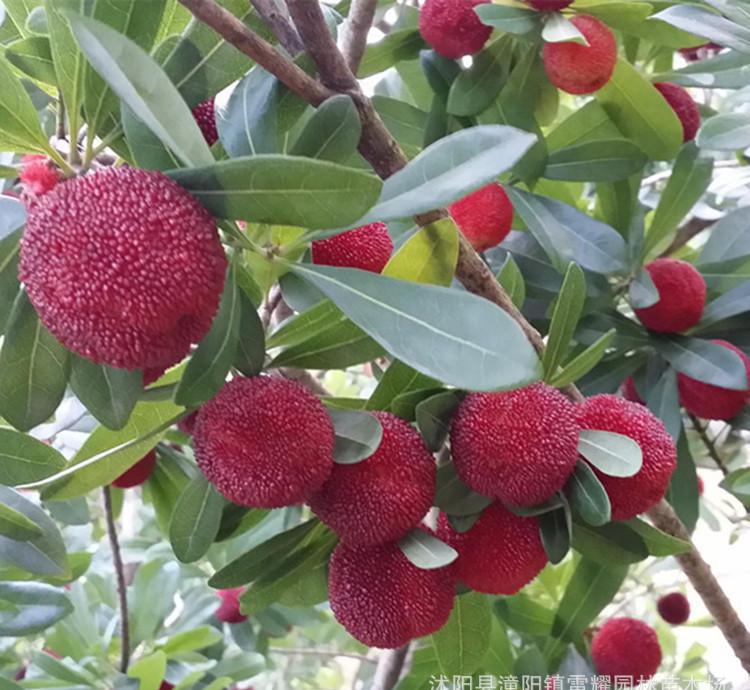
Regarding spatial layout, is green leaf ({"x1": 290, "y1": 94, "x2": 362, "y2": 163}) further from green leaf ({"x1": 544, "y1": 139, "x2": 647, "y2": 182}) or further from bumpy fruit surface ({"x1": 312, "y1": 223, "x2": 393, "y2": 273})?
green leaf ({"x1": 544, "y1": 139, "x2": 647, "y2": 182})

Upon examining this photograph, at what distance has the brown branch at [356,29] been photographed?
2.43ft

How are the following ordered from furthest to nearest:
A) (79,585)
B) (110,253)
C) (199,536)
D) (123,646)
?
(79,585)
(123,646)
(199,536)
(110,253)

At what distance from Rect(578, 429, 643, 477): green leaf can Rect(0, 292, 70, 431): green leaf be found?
1.13 ft

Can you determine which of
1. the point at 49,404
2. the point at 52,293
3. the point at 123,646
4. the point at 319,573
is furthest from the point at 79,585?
the point at 52,293

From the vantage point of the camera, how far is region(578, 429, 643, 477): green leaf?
0.60 m

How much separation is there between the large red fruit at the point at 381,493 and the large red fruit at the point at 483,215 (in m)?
0.37

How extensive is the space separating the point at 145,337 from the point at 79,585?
104 centimetres

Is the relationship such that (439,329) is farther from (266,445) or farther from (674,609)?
(674,609)

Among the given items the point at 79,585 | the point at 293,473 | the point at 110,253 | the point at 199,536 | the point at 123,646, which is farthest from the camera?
the point at 79,585

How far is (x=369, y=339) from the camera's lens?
0.65 meters

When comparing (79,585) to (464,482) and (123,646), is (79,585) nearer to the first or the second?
(123,646)

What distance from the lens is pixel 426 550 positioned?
0.60 meters

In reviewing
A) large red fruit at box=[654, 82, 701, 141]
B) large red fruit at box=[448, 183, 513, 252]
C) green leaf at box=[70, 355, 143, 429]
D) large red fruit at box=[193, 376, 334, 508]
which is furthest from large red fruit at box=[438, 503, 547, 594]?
large red fruit at box=[654, 82, 701, 141]

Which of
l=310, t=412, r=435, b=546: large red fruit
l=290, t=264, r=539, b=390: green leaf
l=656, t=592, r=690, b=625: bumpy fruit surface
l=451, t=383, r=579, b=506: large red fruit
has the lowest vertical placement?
l=656, t=592, r=690, b=625: bumpy fruit surface
